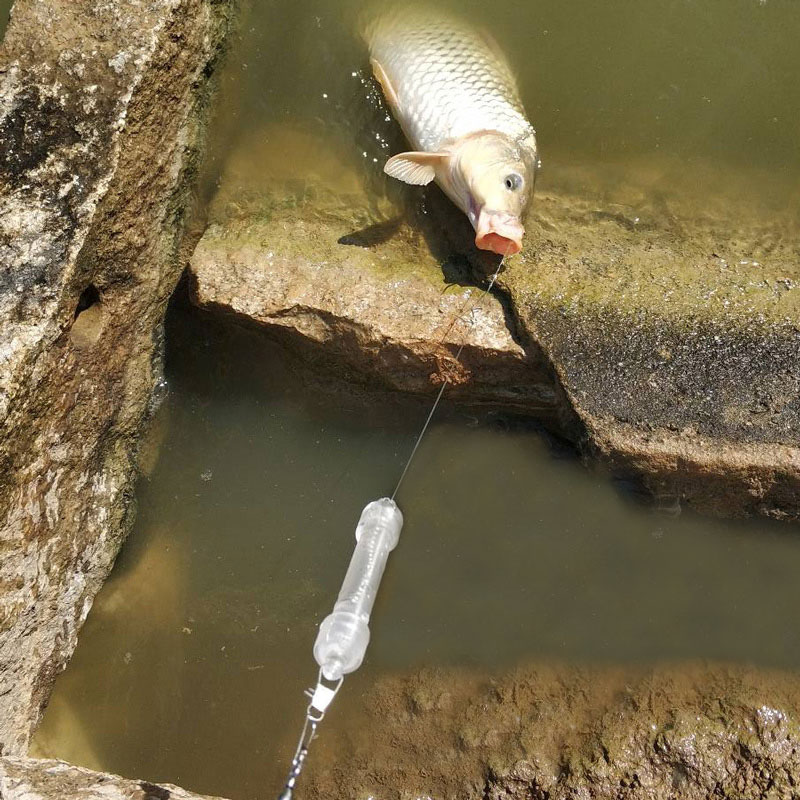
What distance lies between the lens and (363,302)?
3090 mm

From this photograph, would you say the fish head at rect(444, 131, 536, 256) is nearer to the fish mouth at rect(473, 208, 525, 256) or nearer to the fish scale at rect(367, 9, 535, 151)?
the fish mouth at rect(473, 208, 525, 256)

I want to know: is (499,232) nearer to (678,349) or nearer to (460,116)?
(460,116)

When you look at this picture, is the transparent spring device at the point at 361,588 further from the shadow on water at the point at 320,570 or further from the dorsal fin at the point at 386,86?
the dorsal fin at the point at 386,86

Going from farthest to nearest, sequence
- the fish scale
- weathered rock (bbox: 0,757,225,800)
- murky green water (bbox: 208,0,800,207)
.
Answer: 1. murky green water (bbox: 208,0,800,207)
2. the fish scale
3. weathered rock (bbox: 0,757,225,800)

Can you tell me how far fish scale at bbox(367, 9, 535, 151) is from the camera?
130 inches

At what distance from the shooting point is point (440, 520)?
3.26 metres

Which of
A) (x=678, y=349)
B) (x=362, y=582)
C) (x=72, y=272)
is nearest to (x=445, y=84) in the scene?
(x=678, y=349)

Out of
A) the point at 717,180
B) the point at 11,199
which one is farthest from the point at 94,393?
the point at 717,180

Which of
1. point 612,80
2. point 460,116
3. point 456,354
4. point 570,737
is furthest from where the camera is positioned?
point 612,80

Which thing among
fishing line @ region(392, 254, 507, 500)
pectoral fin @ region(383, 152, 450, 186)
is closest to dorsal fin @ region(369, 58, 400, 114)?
Answer: pectoral fin @ region(383, 152, 450, 186)

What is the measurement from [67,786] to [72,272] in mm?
1611

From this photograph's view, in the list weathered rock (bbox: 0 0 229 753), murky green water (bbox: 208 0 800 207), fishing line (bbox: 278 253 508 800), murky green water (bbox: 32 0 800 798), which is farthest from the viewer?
murky green water (bbox: 208 0 800 207)

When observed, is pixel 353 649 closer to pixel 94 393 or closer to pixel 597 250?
pixel 94 393

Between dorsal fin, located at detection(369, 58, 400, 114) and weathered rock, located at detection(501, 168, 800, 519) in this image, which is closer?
weathered rock, located at detection(501, 168, 800, 519)
